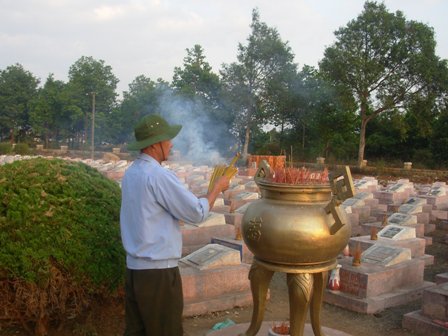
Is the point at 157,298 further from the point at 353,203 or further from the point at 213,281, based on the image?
the point at 353,203

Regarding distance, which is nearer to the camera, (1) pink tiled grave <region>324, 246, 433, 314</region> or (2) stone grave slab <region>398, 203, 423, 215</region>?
(1) pink tiled grave <region>324, 246, 433, 314</region>

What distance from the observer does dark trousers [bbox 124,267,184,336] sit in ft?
8.83

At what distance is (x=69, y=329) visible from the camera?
13.4 ft

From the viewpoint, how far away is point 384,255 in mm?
5781

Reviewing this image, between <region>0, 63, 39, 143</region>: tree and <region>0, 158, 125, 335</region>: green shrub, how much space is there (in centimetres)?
5050

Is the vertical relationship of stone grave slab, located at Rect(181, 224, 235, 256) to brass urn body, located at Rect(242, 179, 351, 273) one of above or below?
below

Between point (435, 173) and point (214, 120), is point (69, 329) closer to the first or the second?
point (435, 173)

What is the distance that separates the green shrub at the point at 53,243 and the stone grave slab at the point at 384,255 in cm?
336

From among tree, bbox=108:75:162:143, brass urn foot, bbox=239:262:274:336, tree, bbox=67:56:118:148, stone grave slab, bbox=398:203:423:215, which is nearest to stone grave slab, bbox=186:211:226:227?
brass urn foot, bbox=239:262:274:336

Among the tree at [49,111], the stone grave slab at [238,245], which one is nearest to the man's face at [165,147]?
the stone grave slab at [238,245]

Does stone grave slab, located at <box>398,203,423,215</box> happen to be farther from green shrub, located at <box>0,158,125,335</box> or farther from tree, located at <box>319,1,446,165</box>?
tree, located at <box>319,1,446,165</box>

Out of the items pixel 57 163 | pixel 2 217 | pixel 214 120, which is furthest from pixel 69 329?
pixel 214 120

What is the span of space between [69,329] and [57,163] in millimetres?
1548

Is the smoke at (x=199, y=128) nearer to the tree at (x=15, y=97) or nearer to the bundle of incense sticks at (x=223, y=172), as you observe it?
the tree at (x=15, y=97)
